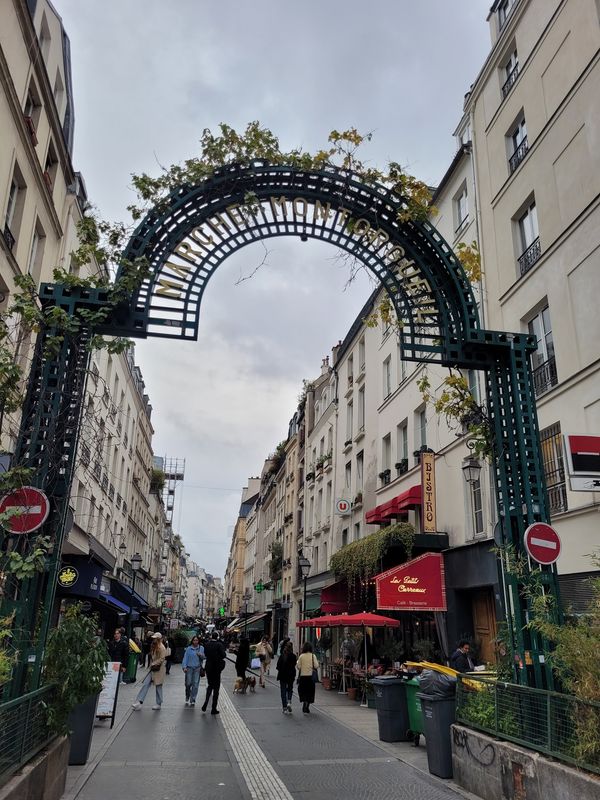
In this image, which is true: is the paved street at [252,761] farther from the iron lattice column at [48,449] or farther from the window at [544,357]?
the window at [544,357]

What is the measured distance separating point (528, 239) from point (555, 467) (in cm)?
632

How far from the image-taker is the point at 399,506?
19.9m

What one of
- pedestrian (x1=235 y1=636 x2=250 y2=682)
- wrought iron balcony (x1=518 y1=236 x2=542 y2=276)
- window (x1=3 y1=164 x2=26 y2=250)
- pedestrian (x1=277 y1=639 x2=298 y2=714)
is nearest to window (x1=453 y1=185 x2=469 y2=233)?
wrought iron balcony (x1=518 y1=236 x2=542 y2=276)

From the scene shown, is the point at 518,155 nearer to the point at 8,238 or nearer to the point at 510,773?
the point at 8,238

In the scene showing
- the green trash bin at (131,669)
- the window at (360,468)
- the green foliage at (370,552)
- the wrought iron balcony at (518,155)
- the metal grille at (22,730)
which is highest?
the wrought iron balcony at (518,155)

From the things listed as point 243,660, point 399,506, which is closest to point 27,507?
point 399,506

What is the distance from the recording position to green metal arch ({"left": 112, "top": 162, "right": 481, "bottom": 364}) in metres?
8.55

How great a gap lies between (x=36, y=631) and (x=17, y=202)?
1099 cm

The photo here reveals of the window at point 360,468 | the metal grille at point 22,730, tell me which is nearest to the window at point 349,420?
the window at point 360,468

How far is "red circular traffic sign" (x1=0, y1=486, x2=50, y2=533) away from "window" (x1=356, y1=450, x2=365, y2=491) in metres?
21.7

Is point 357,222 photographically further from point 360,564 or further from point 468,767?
point 360,564

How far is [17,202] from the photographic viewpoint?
1444 cm

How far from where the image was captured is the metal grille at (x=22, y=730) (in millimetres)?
5070

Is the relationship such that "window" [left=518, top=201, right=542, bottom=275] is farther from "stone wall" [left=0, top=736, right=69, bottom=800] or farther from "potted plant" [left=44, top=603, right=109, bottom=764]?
"stone wall" [left=0, top=736, right=69, bottom=800]
